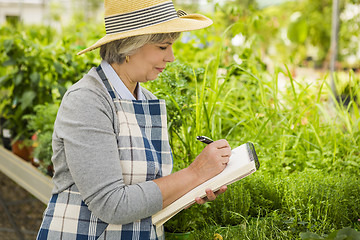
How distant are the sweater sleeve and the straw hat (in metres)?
0.22

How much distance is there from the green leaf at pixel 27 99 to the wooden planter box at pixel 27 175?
15.9 inches

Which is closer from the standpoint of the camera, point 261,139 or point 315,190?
point 315,190

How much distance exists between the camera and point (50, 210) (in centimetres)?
130

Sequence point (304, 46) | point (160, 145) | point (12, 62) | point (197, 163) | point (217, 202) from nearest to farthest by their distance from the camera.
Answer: point (197, 163)
point (160, 145)
point (217, 202)
point (12, 62)
point (304, 46)

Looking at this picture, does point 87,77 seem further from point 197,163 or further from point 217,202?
point 217,202

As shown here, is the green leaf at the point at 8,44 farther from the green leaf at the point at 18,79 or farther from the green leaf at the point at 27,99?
the green leaf at the point at 27,99

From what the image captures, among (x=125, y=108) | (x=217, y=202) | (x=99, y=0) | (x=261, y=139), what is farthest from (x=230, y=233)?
(x=99, y=0)

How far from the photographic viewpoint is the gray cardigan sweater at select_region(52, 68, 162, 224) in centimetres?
115

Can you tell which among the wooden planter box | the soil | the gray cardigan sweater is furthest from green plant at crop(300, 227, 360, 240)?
the soil

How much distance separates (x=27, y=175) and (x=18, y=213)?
3.16ft

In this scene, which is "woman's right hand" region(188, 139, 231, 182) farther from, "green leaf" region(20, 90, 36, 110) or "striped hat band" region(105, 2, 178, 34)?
"green leaf" region(20, 90, 36, 110)

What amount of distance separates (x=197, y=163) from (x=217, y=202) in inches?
18.2

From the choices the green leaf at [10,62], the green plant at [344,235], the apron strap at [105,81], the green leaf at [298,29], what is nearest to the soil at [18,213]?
the green leaf at [10,62]

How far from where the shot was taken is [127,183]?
4.11 feet
